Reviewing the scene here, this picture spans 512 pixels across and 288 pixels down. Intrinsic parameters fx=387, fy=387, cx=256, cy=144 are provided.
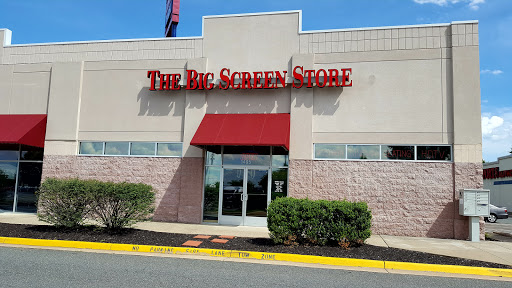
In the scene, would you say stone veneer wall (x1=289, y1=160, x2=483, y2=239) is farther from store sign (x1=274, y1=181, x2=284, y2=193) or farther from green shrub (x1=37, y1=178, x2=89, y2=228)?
green shrub (x1=37, y1=178, x2=89, y2=228)

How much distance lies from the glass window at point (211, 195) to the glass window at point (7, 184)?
889 cm

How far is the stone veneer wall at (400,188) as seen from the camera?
43.5 feet

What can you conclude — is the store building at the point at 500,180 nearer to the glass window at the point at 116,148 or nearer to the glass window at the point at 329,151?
the glass window at the point at 329,151

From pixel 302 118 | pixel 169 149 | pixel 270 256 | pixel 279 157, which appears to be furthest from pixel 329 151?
pixel 169 149

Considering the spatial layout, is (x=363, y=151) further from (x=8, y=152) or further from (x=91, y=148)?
(x=8, y=152)

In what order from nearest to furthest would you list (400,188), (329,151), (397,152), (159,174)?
1. (400,188)
2. (397,152)
3. (329,151)
4. (159,174)

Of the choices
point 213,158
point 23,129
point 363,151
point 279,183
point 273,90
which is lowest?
point 279,183

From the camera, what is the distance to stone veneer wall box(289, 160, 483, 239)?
1327 cm

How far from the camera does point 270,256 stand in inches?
365

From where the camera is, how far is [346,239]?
33.2 feet

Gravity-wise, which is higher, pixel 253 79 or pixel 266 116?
pixel 253 79

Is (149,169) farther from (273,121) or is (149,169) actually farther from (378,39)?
(378,39)

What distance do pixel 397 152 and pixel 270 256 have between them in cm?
711

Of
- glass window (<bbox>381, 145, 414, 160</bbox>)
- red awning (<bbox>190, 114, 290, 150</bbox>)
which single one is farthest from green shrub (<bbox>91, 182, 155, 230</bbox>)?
glass window (<bbox>381, 145, 414, 160</bbox>)
